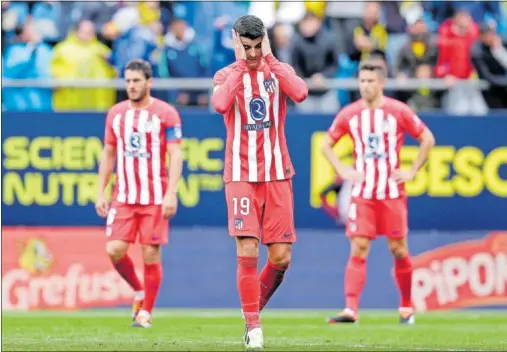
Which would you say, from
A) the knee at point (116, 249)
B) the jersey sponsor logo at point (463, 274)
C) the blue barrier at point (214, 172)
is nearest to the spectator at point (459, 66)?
the blue barrier at point (214, 172)

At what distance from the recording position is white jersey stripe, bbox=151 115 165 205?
12.0 m

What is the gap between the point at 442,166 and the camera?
53.6ft

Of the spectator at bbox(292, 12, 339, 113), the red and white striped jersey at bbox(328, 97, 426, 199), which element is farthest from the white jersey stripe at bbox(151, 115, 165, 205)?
the spectator at bbox(292, 12, 339, 113)

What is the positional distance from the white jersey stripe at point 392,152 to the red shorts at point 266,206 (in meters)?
3.20

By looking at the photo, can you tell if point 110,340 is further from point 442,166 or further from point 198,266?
point 442,166

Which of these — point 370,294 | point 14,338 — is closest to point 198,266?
point 370,294

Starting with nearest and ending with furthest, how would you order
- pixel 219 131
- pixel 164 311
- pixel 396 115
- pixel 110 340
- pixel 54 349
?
pixel 54 349, pixel 110 340, pixel 396 115, pixel 164 311, pixel 219 131

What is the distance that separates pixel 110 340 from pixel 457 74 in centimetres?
801

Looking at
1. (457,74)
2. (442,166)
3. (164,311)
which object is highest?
(457,74)

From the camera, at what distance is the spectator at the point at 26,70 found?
16625 mm

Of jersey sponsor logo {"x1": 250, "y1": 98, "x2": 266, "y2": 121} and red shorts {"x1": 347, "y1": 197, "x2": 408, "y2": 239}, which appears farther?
red shorts {"x1": 347, "y1": 197, "x2": 408, "y2": 239}

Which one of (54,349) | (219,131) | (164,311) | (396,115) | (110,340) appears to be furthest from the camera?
(219,131)

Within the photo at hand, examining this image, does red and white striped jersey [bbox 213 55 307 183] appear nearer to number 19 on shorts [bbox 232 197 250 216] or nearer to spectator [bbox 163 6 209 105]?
number 19 on shorts [bbox 232 197 250 216]

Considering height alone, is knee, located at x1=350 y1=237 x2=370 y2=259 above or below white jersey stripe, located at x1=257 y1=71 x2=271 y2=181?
below
